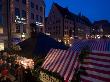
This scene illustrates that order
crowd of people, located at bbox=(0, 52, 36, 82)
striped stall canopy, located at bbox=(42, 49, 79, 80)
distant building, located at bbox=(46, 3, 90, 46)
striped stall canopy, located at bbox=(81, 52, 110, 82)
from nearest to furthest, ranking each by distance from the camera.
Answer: striped stall canopy, located at bbox=(81, 52, 110, 82) < striped stall canopy, located at bbox=(42, 49, 79, 80) < crowd of people, located at bbox=(0, 52, 36, 82) < distant building, located at bbox=(46, 3, 90, 46)

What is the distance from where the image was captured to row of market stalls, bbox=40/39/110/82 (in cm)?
676

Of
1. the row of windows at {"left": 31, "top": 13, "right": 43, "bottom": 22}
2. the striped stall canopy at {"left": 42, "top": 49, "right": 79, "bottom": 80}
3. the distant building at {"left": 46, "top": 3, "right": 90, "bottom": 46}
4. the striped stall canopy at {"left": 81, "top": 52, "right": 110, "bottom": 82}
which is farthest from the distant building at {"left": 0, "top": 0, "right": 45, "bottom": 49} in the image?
the striped stall canopy at {"left": 81, "top": 52, "right": 110, "bottom": 82}

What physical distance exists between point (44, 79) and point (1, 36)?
32911 mm

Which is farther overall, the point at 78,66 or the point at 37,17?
the point at 37,17

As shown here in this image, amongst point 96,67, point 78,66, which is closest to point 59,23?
point 78,66

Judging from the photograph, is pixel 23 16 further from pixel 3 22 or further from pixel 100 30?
pixel 100 30

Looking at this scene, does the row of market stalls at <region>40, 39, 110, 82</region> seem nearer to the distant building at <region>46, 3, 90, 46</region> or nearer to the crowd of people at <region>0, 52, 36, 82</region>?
the crowd of people at <region>0, 52, 36, 82</region>

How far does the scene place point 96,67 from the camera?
691 cm

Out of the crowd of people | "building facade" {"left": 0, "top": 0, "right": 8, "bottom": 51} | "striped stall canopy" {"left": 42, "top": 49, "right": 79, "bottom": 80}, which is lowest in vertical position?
the crowd of people

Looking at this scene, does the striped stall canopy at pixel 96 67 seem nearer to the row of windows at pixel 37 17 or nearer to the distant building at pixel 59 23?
the row of windows at pixel 37 17

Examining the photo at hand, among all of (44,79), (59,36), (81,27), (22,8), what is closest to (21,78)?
(44,79)

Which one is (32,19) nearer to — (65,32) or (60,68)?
(65,32)

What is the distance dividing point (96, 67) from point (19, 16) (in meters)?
38.9

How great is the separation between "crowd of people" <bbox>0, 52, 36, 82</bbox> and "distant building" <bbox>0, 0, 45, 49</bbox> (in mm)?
24873
